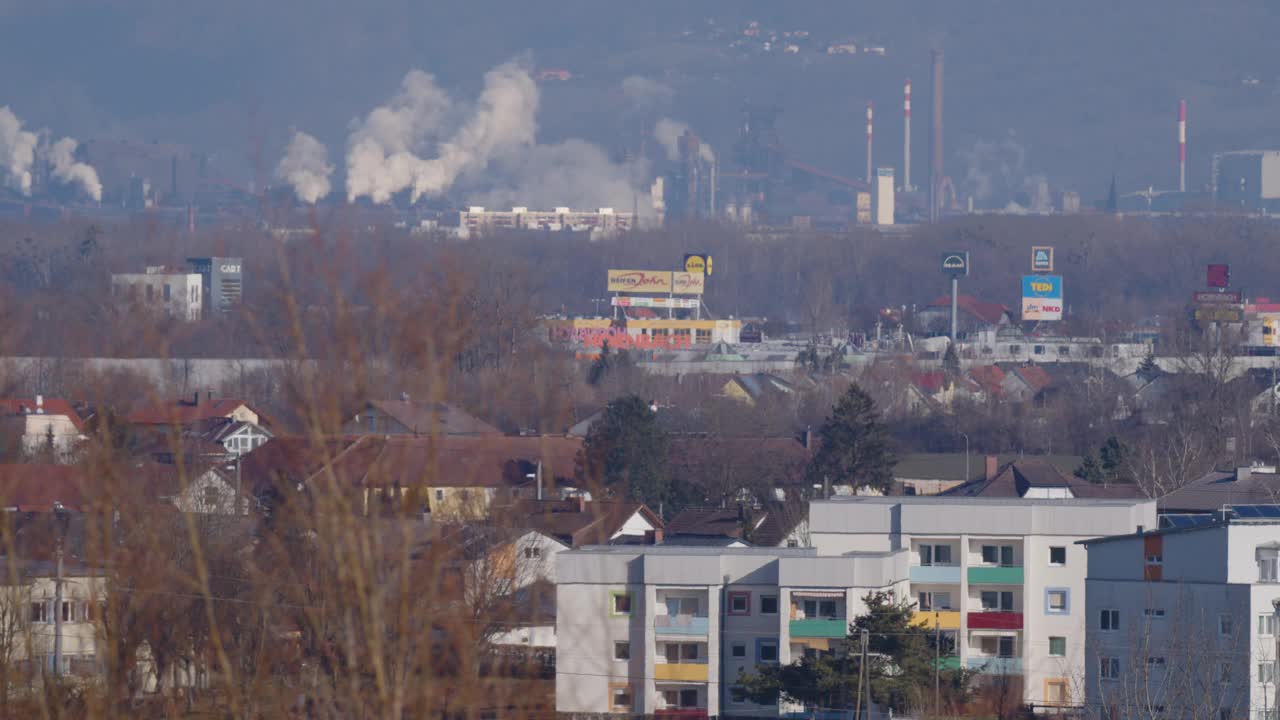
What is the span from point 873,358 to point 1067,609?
63.8 feet

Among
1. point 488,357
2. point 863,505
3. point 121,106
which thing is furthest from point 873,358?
point 121,106

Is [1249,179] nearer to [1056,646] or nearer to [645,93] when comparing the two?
[645,93]

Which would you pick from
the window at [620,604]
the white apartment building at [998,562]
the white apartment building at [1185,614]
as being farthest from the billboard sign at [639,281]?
the white apartment building at [1185,614]

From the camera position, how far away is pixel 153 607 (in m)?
3.04

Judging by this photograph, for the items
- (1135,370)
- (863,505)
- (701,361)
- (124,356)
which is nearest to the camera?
(124,356)

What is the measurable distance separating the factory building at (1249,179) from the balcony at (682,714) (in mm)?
59750

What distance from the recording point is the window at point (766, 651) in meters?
8.45

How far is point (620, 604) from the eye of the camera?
859cm

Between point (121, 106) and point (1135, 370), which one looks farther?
point (121, 106)

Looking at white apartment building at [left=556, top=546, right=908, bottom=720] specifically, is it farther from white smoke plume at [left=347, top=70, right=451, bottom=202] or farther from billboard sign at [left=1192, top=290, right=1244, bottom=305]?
white smoke plume at [left=347, top=70, right=451, bottom=202]

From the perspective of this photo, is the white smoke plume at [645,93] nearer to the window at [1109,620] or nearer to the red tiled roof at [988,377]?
the red tiled roof at [988,377]

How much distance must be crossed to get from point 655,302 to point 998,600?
98.5ft

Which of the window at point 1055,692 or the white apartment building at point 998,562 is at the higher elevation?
the white apartment building at point 998,562

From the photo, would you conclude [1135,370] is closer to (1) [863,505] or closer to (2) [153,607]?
(1) [863,505]
